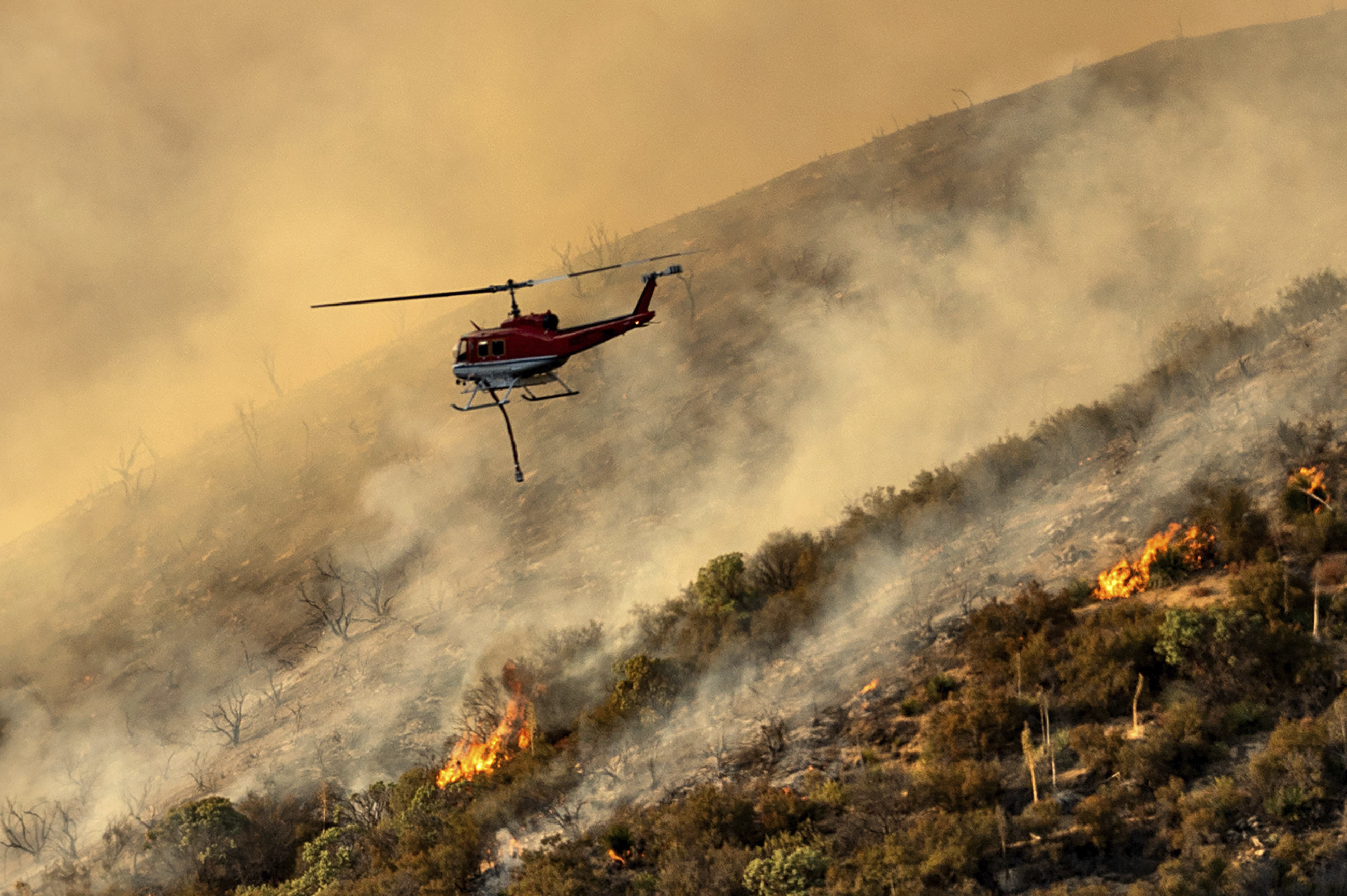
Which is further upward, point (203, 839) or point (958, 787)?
point (958, 787)

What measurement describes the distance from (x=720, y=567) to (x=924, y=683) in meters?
11.5

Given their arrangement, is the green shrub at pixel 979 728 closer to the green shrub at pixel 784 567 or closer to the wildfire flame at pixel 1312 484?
the wildfire flame at pixel 1312 484

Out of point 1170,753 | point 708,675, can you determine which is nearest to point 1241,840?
point 1170,753

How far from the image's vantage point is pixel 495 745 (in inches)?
1396

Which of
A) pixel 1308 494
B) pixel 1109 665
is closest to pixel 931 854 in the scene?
pixel 1109 665

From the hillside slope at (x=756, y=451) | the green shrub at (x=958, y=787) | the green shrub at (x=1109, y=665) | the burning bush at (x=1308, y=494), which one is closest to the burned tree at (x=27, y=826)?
the hillside slope at (x=756, y=451)

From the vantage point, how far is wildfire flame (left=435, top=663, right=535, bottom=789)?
3428 cm

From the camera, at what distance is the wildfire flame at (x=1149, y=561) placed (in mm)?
27656

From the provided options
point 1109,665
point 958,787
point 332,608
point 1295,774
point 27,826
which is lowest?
point 27,826

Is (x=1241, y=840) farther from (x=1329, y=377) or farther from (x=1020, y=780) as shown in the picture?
(x=1329, y=377)

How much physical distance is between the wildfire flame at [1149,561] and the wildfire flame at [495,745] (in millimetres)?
20689

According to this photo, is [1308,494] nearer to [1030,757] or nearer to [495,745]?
[1030,757]

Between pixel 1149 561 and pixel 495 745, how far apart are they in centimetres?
2458

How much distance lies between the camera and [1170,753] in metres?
20.9
